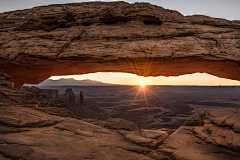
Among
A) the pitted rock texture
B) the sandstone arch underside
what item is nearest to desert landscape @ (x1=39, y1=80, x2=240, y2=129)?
the pitted rock texture

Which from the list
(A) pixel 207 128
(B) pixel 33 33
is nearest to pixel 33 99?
(B) pixel 33 33

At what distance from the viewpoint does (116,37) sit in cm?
779

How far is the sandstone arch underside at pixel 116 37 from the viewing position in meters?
7.22

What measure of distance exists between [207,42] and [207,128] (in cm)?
489

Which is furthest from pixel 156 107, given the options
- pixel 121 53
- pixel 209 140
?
pixel 121 53

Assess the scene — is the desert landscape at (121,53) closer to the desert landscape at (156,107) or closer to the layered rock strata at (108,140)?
the layered rock strata at (108,140)

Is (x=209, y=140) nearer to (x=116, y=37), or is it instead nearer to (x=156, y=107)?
(x=116, y=37)

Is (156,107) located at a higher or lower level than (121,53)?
lower

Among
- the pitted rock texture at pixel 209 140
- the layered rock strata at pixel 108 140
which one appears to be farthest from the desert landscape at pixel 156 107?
the layered rock strata at pixel 108 140

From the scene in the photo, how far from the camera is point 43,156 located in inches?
141

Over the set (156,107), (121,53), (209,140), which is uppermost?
(121,53)

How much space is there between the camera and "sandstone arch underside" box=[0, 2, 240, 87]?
23.7ft

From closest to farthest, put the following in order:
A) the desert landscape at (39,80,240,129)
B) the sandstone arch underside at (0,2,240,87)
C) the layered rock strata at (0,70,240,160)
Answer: the layered rock strata at (0,70,240,160) → the sandstone arch underside at (0,2,240,87) → the desert landscape at (39,80,240,129)

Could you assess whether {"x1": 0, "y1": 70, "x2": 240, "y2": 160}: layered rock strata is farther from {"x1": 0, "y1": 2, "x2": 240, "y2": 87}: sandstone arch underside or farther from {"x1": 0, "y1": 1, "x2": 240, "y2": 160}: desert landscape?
{"x1": 0, "y1": 2, "x2": 240, "y2": 87}: sandstone arch underside
